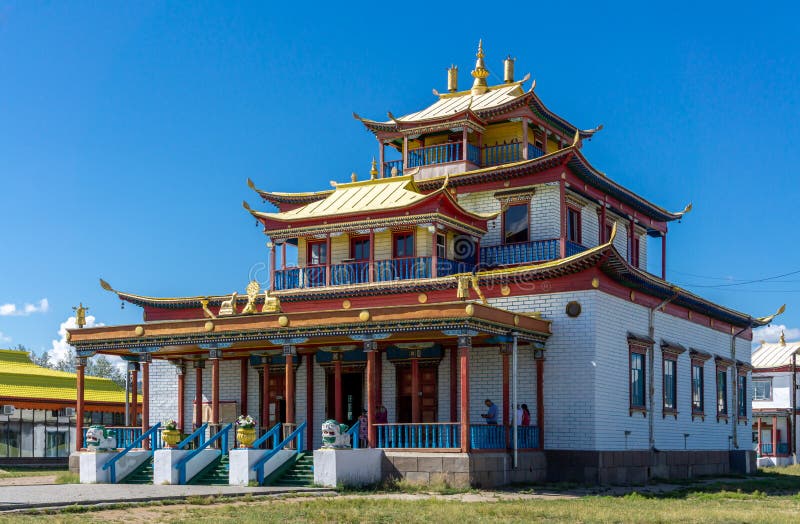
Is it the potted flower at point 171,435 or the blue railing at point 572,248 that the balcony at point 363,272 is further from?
the potted flower at point 171,435

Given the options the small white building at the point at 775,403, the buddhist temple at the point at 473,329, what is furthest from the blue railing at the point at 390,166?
the small white building at the point at 775,403

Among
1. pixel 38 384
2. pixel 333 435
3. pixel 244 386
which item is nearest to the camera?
pixel 333 435

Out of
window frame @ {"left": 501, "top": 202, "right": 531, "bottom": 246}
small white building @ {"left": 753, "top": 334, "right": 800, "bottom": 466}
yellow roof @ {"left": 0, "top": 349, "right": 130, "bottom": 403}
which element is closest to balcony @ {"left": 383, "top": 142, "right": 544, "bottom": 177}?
window frame @ {"left": 501, "top": 202, "right": 531, "bottom": 246}

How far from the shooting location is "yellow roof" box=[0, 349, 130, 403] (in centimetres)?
4459

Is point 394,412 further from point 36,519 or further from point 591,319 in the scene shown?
point 36,519

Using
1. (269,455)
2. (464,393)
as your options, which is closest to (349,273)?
(269,455)

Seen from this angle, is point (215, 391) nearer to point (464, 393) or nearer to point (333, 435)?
point (333, 435)

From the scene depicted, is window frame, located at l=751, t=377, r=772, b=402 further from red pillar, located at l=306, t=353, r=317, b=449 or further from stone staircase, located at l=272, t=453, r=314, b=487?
stone staircase, located at l=272, t=453, r=314, b=487

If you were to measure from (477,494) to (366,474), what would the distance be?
304 centimetres

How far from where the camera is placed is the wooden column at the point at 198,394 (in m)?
34.8

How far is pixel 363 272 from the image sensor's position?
34188 mm

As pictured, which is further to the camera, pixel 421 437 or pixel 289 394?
pixel 289 394

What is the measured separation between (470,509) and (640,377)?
41.4 feet

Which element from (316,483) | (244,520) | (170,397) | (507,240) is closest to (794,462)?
(507,240)
